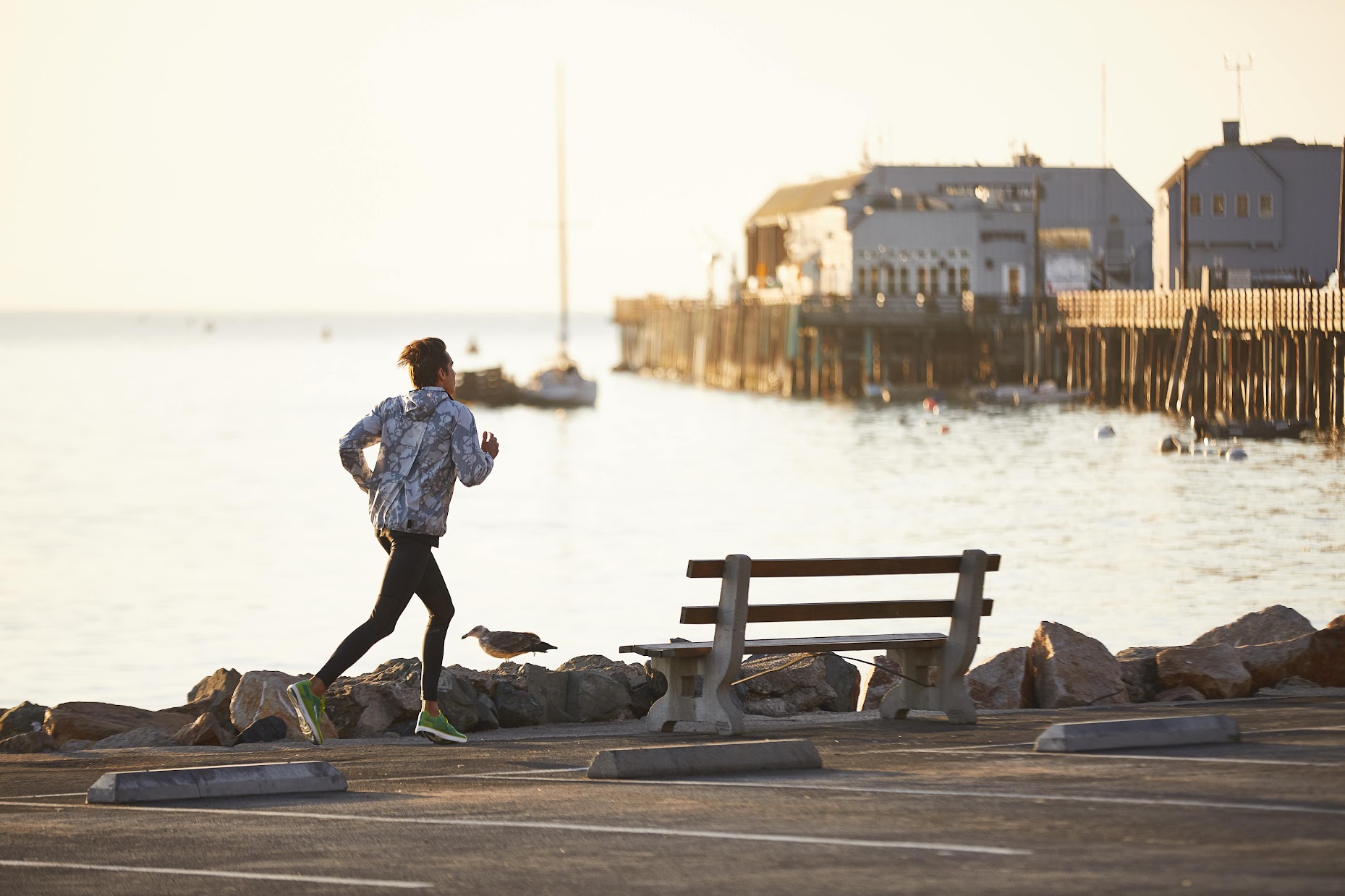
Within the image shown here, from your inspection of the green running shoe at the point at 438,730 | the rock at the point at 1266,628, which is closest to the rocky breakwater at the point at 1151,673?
the rock at the point at 1266,628

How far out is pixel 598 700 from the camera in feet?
41.1

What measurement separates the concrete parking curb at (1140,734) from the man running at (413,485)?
3110 millimetres

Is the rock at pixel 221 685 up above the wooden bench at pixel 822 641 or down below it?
below

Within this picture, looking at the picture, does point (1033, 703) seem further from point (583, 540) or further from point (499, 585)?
point (583, 540)

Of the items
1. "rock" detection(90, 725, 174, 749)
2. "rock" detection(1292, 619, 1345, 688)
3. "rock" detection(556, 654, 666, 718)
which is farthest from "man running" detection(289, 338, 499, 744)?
"rock" detection(1292, 619, 1345, 688)

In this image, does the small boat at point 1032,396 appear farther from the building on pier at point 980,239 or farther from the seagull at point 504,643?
the seagull at point 504,643

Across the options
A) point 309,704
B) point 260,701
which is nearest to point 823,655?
point 260,701

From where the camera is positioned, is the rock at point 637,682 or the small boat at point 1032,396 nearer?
the rock at point 637,682

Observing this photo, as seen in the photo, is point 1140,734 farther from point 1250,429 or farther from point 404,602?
point 1250,429

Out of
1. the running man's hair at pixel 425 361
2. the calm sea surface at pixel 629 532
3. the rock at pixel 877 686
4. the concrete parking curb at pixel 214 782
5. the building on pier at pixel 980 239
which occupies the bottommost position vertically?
the calm sea surface at pixel 629 532

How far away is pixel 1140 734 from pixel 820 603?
1770mm

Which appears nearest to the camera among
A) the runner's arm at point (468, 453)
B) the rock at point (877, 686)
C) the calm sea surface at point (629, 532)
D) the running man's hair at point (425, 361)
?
the runner's arm at point (468, 453)

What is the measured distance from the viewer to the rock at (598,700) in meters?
12.5

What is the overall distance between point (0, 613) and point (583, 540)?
503 inches
